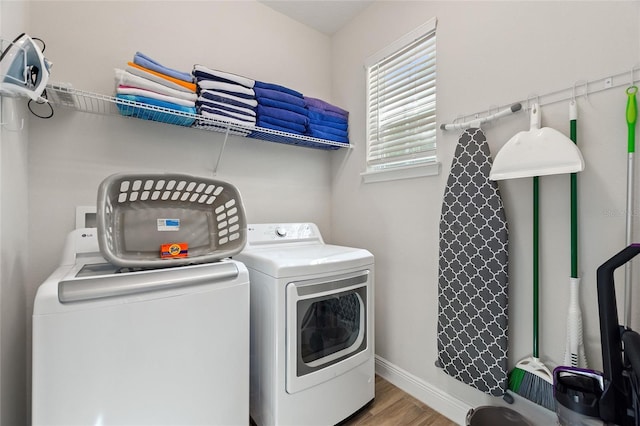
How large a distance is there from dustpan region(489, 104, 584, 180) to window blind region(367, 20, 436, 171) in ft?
1.61

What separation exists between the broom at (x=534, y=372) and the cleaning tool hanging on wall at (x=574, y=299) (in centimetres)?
11

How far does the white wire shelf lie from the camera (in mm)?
1315

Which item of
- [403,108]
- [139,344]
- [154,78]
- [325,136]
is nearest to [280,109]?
[325,136]

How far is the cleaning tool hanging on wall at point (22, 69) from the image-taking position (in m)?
0.83

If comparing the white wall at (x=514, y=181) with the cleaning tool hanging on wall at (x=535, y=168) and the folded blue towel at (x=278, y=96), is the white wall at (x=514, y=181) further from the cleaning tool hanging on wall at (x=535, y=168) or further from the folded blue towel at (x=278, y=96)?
the folded blue towel at (x=278, y=96)

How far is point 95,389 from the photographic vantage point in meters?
0.89

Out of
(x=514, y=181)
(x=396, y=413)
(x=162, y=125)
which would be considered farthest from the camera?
(x=162, y=125)

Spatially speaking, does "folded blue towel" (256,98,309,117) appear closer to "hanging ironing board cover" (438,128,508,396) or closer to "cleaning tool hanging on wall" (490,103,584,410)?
"hanging ironing board cover" (438,128,508,396)

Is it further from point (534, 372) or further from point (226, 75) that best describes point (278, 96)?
point (534, 372)

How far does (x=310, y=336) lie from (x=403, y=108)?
156 centimetres

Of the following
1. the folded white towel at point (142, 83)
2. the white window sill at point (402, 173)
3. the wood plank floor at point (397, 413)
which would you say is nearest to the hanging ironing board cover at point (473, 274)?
the white window sill at point (402, 173)

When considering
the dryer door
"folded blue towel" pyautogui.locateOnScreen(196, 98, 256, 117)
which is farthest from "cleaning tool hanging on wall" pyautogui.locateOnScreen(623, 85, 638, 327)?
"folded blue towel" pyautogui.locateOnScreen(196, 98, 256, 117)

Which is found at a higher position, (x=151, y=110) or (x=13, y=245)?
(x=151, y=110)

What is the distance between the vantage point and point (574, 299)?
110cm
